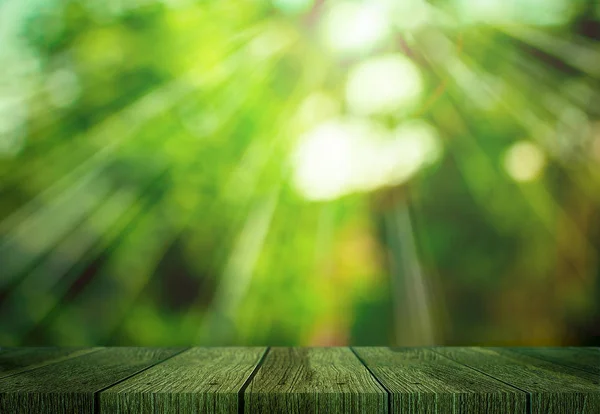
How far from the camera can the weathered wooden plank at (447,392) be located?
0.79 metres

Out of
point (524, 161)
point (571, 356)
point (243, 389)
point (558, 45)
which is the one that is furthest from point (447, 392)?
point (558, 45)

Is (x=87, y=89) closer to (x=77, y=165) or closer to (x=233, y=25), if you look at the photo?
(x=77, y=165)

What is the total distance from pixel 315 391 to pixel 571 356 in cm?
69

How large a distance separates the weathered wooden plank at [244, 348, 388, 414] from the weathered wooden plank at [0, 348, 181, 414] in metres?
0.23

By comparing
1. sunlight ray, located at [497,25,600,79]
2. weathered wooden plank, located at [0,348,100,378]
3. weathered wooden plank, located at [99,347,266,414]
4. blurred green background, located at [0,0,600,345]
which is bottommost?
weathered wooden plank, located at [99,347,266,414]

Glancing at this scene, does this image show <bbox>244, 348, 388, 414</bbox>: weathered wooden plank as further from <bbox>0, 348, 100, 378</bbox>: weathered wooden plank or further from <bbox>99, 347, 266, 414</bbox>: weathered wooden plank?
<bbox>0, 348, 100, 378</bbox>: weathered wooden plank

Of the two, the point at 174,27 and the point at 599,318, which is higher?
the point at 174,27

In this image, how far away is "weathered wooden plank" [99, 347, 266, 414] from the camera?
794 mm

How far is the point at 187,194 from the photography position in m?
2.01

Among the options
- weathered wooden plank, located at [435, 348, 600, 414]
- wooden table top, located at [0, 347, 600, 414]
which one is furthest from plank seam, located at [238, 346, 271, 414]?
weathered wooden plank, located at [435, 348, 600, 414]

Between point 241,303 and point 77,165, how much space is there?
746 mm

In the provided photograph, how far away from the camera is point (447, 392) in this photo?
800mm

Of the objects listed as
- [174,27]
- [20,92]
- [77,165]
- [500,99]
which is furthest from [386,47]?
[20,92]

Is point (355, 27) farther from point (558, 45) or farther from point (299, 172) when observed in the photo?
point (558, 45)
